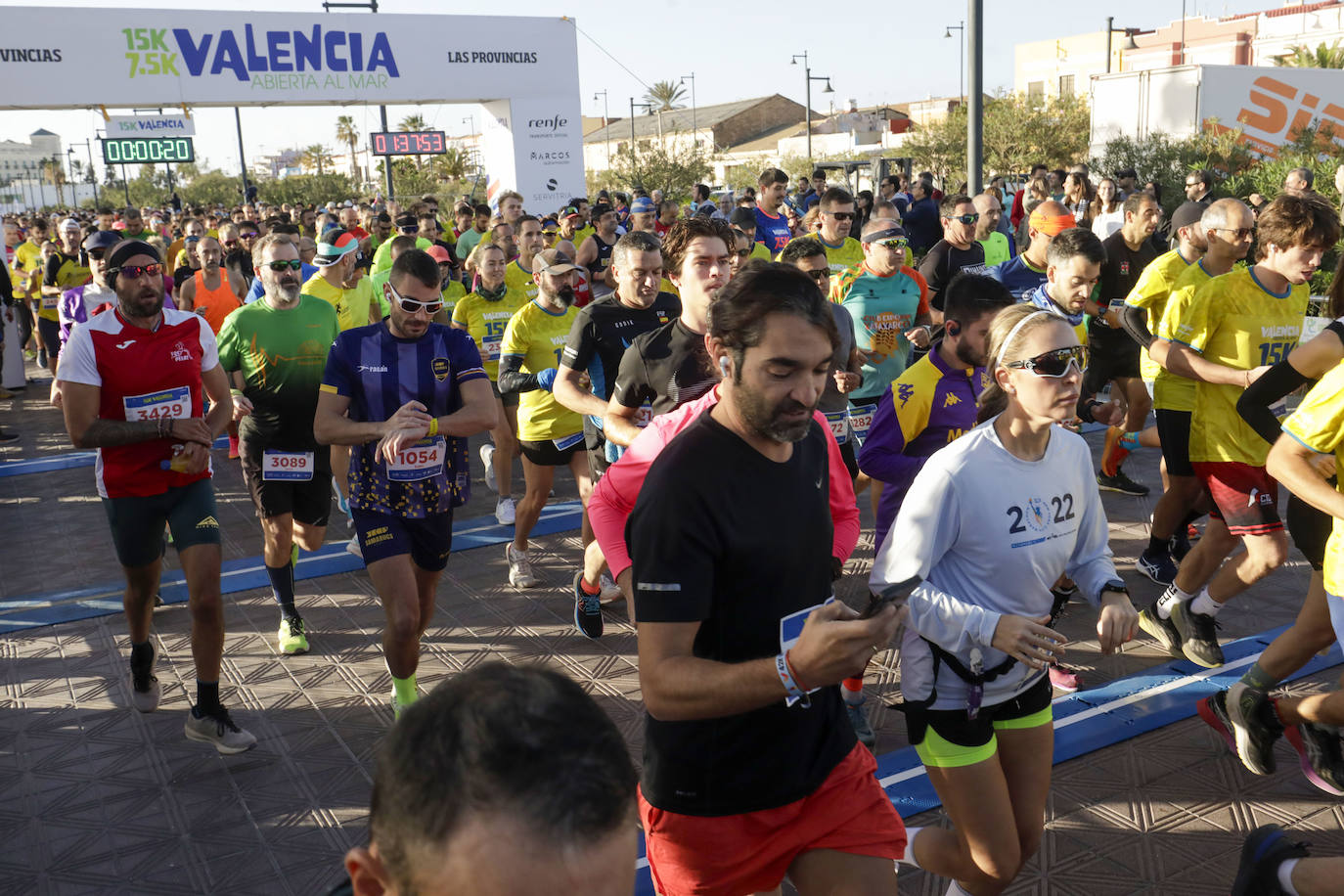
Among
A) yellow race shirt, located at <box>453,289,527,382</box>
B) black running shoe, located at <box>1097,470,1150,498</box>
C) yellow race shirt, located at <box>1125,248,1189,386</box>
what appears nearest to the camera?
yellow race shirt, located at <box>1125,248,1189,386</box>

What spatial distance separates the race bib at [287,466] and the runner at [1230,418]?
449 centimetres

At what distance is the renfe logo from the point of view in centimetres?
2156

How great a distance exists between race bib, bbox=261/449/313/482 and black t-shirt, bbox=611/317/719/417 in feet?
6.94

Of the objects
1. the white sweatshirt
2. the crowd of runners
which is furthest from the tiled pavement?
the white sweatshirt

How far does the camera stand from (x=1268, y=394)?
3.89 meters

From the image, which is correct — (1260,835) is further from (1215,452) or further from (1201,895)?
(1215,452)

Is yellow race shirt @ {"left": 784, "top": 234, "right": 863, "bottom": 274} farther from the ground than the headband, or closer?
farther from the ground

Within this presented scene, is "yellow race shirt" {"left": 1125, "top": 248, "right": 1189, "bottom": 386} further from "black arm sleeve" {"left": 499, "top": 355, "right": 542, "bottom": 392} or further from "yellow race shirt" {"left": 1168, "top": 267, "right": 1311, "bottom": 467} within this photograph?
"black arm sleeve" {"left": 499, "top": 355, "right": 542, "bottom": 392}

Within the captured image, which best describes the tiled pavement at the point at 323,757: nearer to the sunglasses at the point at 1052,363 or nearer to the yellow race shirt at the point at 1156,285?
the yellow race shirt at the point at 1156,285

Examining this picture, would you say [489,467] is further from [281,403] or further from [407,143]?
[407,143]

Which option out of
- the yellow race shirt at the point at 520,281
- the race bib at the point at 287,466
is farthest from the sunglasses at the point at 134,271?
the yellow race shirt at the point at 520,281

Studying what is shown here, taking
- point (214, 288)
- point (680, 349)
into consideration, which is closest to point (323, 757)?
point (680, 349)

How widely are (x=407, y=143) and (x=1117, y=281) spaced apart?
2737 cm

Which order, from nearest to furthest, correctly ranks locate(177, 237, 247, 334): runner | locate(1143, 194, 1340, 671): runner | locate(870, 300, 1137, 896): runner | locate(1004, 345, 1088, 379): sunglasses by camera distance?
locate(870, 300, 1137, 896): runner → locate(1004, 345, 1088, 379): sunglasses → locate(1143, 194, 1340, 671): runner → locate(177, 237, 247, 334): runner
